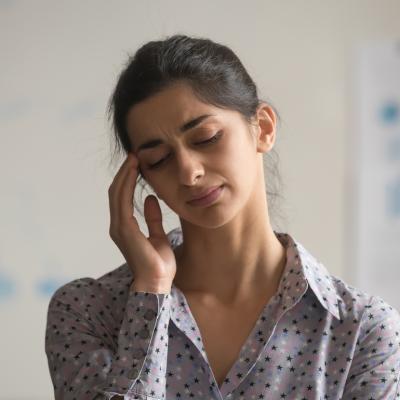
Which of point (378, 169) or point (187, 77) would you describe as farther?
point (378, 169)

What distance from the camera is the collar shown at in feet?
3.84

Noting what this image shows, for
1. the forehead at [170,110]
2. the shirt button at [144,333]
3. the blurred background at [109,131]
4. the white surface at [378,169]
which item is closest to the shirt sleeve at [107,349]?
the shirt button at [144,333]

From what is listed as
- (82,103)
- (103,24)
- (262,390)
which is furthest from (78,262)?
(262,390)

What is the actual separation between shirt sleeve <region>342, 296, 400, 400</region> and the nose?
0.34m

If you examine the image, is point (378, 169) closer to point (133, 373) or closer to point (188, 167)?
point (188, 167)

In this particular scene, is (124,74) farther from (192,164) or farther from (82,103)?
(82,103)

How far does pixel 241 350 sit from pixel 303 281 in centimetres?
15

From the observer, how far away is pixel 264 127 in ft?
4.17

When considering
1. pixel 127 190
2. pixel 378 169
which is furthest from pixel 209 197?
pixel 378 169

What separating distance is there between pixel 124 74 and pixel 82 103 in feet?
3.13

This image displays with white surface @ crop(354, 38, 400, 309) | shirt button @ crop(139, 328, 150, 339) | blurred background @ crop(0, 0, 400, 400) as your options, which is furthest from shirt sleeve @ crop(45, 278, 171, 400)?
white surface @ crop(354, 38, 400, 309)

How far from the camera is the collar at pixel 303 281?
1.17 metres

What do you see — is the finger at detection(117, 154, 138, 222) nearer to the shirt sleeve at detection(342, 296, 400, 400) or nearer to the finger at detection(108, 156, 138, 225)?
the finger at detection(108, 156, 138, 225)

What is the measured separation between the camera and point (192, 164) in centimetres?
112
